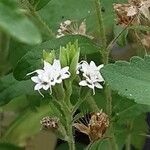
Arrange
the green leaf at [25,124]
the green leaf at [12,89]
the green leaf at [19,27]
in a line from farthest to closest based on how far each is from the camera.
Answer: the green leaf at [25,124] → the green leaf at [12,89] → the green leaf at [19,27]

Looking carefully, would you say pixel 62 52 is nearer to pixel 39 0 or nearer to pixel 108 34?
pixel 39 0

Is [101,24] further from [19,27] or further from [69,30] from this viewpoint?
[19,27]

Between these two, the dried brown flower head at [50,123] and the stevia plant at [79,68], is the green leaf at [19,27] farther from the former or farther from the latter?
the dried brown flower head at [50,123]

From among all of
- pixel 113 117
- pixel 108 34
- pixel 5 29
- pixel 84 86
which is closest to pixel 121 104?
pixel 113 117

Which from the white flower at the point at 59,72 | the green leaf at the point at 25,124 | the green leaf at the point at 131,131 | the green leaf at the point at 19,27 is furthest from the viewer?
the green leaf at the point at 25,124

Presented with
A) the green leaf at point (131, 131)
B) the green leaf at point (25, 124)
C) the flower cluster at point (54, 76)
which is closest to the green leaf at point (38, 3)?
the flower cluster at point (54, 76)

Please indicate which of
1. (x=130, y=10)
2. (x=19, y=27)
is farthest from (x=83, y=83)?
(x=19, y=27)

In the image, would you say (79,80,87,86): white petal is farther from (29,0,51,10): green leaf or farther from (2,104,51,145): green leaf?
(2,104,51,145): green leaf
